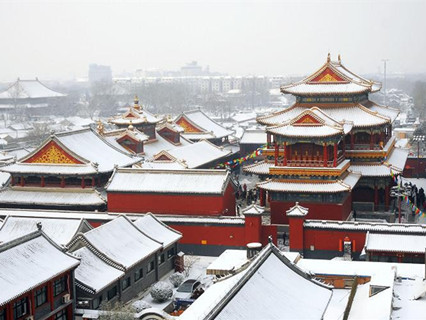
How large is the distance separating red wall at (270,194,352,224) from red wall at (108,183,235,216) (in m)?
2.41

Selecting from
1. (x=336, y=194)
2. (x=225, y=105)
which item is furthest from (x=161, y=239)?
(x=225, y=105)

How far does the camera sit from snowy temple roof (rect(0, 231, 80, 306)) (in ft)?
68.2

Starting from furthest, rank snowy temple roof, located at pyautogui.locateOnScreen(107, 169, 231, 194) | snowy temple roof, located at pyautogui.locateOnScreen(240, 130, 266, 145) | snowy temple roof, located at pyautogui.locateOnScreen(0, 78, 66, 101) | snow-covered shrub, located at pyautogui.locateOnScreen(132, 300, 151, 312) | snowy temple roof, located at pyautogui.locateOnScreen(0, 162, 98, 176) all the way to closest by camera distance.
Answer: snowy temple roof, located at pyautogui.locateOnScreen(0, 78, 66, 101), snowy temple roof, located at pyautogui.locateOnScreen(240, 130, 266, 145), snowy temple roof, located at pyautogui.locateOnScreen(0, 162, 98, 176), snowy temple roof, located at pyautogui.locateOnScreen(107, 169, 231, 194), snow-covered shrub, located at pyautogui.locateOnScreen(132, 300, 151, 312)

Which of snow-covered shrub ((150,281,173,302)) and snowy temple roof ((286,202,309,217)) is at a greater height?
snowy temple roof ((286,202,309,217))

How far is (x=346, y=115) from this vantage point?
129 ft

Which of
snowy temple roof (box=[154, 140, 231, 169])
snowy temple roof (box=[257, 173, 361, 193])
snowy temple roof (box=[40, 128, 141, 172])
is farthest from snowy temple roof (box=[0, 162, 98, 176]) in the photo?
snowy temple roof (box=[257, 173, 361, 193])

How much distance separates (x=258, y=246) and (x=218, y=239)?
6.98 metres

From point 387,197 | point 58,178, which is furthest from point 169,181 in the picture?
point 387,197

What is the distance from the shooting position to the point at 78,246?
2669 cm

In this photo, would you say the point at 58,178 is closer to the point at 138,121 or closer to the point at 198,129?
the point at 138,121

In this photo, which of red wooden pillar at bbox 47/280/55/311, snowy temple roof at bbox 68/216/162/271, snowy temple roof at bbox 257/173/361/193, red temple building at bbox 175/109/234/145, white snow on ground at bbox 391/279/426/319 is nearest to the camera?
white snow on ground at bbox 391/279/426/319

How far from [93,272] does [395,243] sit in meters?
13.3

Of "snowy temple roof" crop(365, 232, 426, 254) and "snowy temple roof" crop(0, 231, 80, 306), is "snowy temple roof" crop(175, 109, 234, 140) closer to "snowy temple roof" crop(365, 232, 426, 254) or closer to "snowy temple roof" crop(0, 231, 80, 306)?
"snowy temple roof" crop(365, 232, 426, 254)

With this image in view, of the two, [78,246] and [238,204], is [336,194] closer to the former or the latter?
[238,204]
